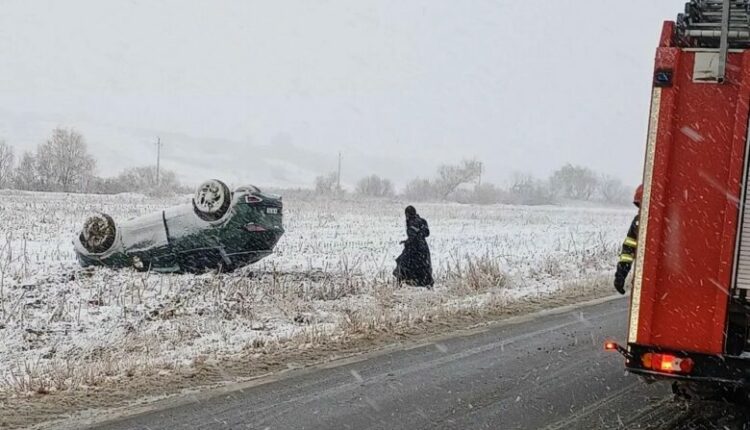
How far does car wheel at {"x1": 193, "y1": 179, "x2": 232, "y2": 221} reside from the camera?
1119 centimetres

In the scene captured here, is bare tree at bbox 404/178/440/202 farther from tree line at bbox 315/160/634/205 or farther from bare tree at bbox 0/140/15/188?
bare tree at bbox 0/140/15/188

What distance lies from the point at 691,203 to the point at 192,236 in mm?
8465

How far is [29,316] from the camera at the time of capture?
9023 millimetres

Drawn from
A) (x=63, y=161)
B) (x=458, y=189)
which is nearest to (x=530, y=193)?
(x=458, y=189)

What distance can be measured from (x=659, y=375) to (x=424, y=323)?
4.67m

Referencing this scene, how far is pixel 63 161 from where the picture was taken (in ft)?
236

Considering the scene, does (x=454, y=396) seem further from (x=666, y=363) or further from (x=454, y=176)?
(x=454, y=176)

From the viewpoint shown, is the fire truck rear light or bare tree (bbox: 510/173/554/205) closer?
the fire truck rear light

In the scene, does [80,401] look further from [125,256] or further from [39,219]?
[39,219]

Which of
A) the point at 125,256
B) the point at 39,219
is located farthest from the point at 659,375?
the point at 39,219

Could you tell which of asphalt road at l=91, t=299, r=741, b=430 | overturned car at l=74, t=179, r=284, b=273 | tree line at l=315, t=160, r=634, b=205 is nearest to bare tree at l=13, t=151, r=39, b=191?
tree line at l=315, t=160, r=634, b=205

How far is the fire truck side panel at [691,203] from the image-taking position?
429 centimetres

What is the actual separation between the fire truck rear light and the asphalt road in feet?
2.46

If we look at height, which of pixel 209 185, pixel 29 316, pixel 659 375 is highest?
pixel 209 185
